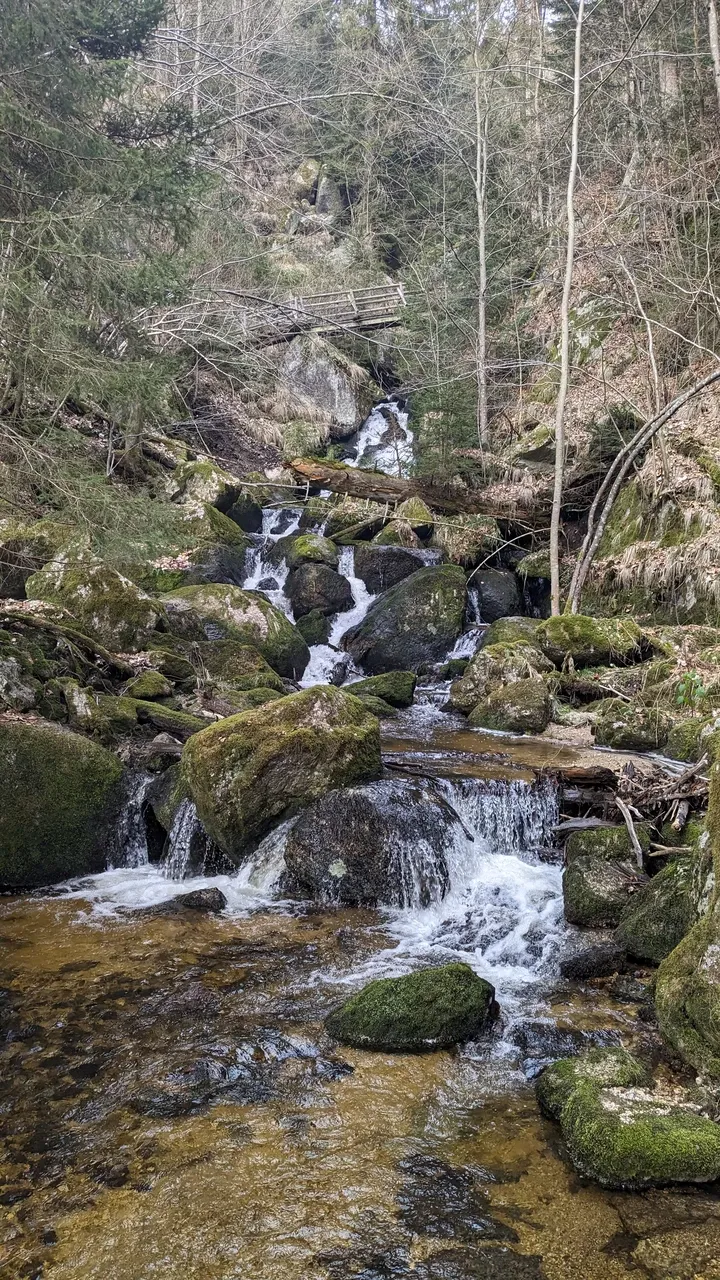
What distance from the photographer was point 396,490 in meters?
18.1

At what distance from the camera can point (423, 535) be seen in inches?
692

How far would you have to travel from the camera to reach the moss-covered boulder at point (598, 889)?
226 inches

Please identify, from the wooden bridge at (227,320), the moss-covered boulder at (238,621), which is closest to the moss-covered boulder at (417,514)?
the wooden bridge at (227,320)

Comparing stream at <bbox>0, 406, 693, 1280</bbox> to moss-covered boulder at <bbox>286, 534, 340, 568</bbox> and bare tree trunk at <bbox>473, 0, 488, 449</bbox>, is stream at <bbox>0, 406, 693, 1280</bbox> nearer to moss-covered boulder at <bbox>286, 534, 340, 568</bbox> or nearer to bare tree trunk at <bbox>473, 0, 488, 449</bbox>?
moss-covered boulder at <bbox>286, 534, 340, 568</bbox>

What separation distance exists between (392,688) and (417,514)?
652 cm

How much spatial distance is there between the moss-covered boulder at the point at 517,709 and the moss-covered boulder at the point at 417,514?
679 cm

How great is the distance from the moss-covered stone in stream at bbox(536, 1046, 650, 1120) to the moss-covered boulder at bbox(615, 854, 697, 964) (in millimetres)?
1366

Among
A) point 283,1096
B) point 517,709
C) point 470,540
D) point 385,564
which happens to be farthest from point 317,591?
point 283,1096

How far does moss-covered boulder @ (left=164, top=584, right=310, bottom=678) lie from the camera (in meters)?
12.2

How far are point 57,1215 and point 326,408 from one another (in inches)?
853

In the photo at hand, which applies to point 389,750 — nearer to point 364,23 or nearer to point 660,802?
point 660,802

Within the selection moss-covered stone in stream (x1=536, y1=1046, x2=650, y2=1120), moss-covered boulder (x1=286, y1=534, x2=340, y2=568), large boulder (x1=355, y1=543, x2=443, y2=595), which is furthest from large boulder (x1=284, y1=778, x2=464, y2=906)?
moss-covered boulder (x1=286, y1=534, x2=340, y2=568)

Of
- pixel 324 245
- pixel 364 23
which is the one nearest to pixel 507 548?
pixel 324 245

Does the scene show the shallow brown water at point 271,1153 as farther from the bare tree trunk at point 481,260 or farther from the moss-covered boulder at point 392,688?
the bare tree trunk at point 481,260
